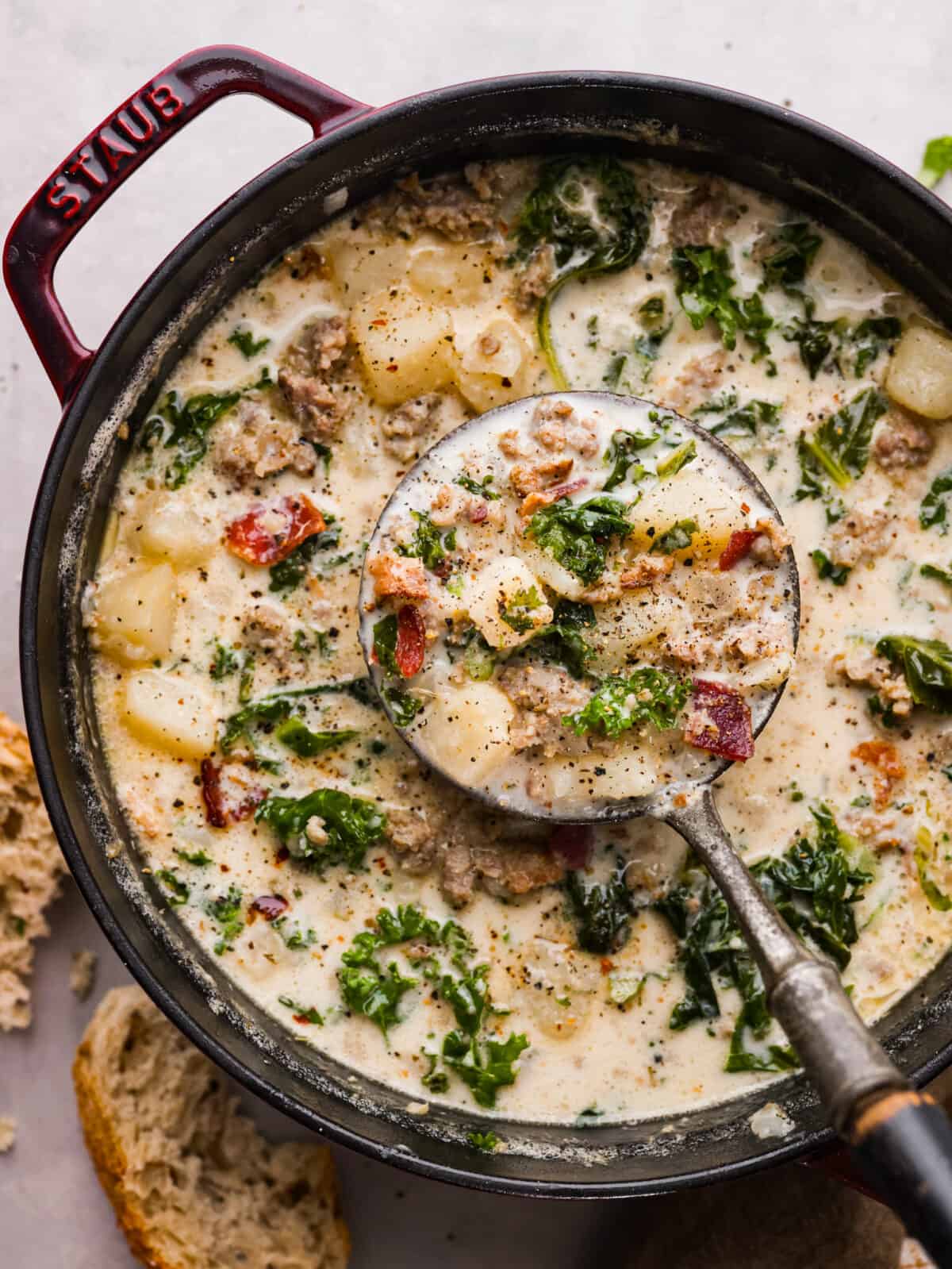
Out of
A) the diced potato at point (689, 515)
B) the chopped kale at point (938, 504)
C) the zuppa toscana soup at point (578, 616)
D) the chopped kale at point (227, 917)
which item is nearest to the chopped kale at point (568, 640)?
the zuppa toscana soup at point (578, 616)

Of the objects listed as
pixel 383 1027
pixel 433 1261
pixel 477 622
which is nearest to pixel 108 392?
pixel 477 622

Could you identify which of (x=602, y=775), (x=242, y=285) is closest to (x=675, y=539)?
(x=602, y=775)

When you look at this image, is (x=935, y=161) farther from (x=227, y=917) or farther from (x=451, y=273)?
(x=227, y=917)

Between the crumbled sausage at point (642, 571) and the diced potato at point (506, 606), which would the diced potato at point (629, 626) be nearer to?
the crumbled sausage at point (642, 571)

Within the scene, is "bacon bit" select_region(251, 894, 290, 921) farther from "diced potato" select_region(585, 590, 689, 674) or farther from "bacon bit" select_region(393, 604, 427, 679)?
"diced potato" select_region(585, 590, 689, 674)

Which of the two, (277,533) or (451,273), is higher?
(451,273)

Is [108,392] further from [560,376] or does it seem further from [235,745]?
[560,376]
